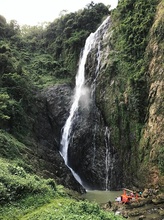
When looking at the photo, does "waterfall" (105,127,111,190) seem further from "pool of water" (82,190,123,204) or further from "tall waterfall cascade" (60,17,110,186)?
"tall waterfall cascade" (60,17,110,186)

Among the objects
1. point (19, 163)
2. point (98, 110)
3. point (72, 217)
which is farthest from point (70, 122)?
point (72, 217)

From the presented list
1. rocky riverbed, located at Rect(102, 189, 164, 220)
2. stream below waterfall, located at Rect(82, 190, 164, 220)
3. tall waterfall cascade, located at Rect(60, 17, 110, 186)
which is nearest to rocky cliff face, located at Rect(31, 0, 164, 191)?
tall waterfall cascade, located at Rect(60, 17, 110, 186)

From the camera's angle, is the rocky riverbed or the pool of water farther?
the pool of water

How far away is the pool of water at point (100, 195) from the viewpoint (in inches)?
765

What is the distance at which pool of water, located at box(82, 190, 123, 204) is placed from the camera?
1942 cm

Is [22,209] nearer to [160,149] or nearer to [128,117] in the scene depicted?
[160,149]

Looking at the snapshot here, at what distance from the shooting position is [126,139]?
23734 mm

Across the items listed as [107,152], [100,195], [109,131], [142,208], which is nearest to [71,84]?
[109,131]

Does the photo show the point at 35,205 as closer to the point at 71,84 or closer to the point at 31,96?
the point at 31,96

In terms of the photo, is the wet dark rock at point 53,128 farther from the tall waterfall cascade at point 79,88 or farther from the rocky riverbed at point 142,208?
the rocky riverbed at point 142,208

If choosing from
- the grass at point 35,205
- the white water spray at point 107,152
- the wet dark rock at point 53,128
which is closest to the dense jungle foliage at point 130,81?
the white water spray at point 107,152

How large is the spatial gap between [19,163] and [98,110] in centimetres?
1294

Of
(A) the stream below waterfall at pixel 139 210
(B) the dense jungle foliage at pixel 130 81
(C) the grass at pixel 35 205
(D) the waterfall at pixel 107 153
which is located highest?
(B) the dense jungle foliage at pixel 130 81

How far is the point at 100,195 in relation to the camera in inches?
831
